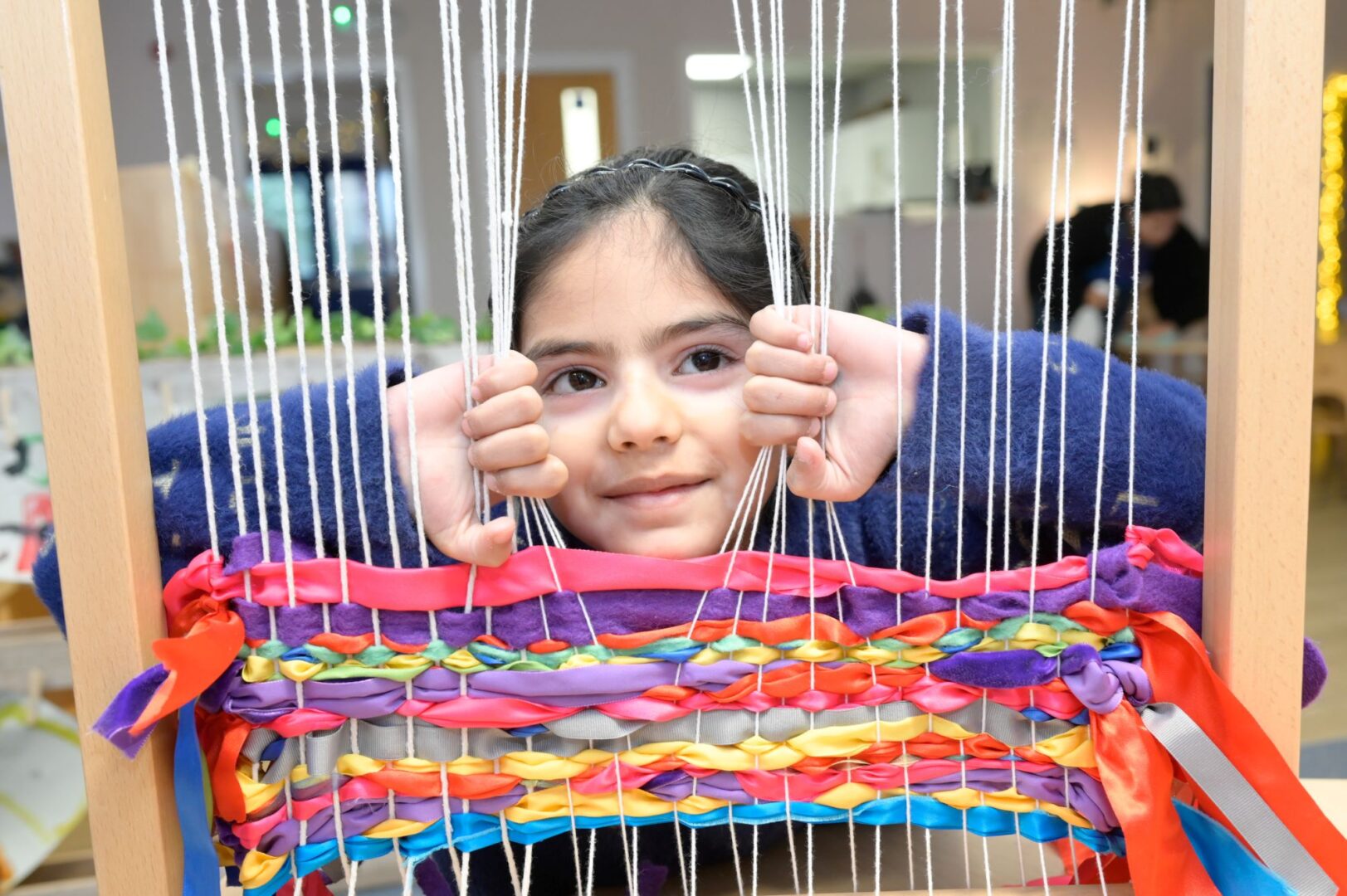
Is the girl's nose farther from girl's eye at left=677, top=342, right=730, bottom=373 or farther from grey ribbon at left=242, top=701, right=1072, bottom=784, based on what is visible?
grey ribbon at left=242, top=701, right=1072, bottom=784

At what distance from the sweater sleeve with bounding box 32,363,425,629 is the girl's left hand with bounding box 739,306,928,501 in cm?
20

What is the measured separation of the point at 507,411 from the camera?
0.51 metres

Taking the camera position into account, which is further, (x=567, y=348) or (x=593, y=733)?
(x=567, y=348)

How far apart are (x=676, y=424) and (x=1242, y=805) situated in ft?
1.15

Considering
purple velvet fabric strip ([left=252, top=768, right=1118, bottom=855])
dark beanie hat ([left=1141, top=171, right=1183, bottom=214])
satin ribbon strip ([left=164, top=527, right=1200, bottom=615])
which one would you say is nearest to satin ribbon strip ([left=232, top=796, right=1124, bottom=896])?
purple velvet fabric strip ([left=252, top=768, right=1118, bottom=855])

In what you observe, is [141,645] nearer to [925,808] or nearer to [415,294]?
[925,808]

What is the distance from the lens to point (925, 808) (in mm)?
532

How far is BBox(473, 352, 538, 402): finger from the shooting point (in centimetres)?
51

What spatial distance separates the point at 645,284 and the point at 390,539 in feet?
0.76

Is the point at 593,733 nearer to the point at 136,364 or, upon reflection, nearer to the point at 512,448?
the point at 512,448

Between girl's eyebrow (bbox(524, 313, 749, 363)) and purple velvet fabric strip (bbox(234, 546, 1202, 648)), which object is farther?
girl's eyebrow (bbox(524, 313, 749, 363))

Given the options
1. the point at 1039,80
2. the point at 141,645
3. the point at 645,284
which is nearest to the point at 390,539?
the point at 141,645

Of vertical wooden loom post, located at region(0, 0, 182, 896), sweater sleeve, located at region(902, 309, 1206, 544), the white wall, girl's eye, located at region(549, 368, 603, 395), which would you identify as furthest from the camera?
the white wall

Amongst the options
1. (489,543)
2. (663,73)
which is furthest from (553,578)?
(663,73)
